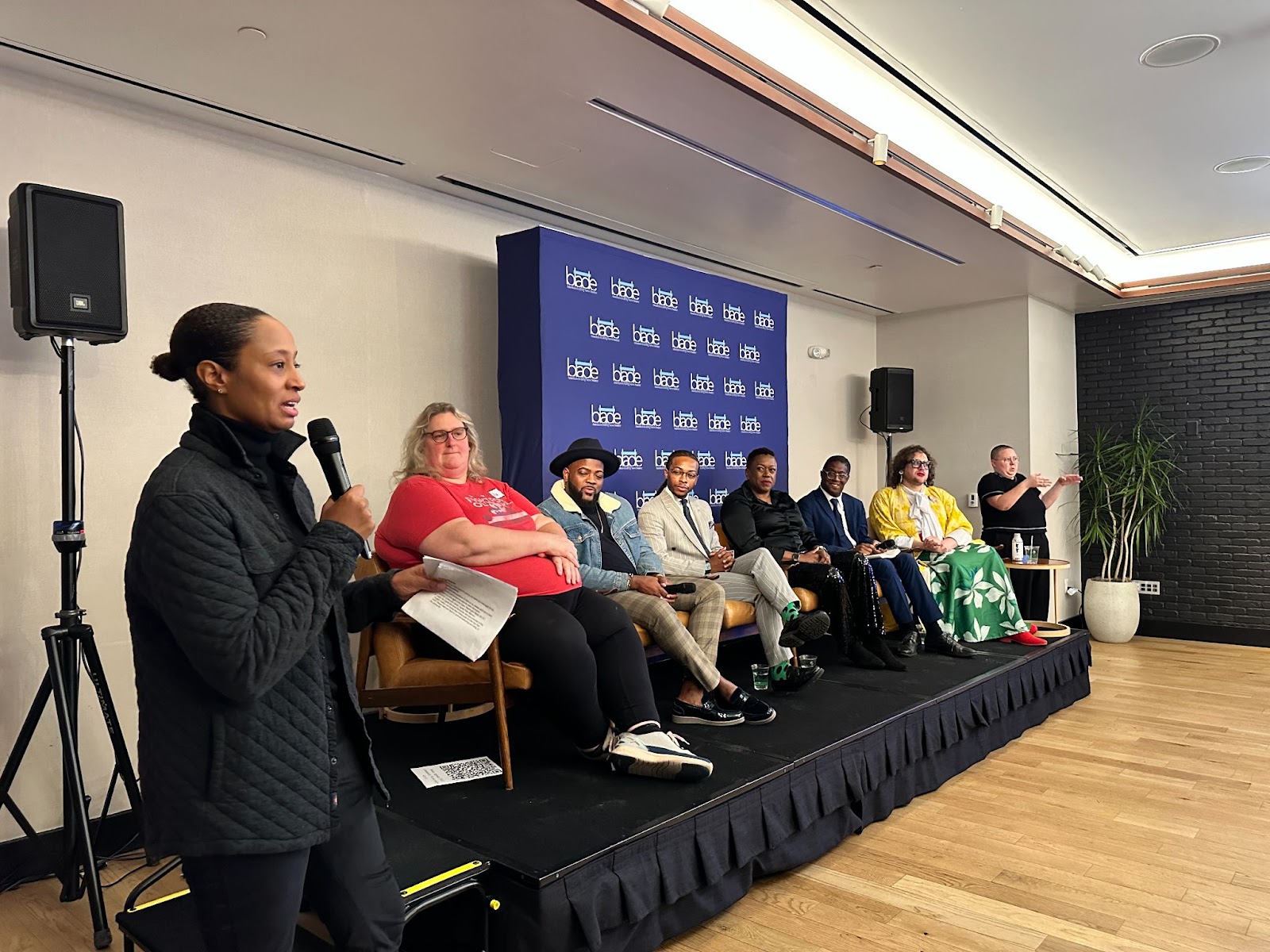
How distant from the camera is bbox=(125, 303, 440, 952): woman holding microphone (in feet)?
4.12

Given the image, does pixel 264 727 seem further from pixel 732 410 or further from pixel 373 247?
pixel 732 410

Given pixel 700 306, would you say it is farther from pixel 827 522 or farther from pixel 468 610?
pixel 468 610

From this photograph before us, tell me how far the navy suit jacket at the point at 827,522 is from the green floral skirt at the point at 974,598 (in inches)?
19.1

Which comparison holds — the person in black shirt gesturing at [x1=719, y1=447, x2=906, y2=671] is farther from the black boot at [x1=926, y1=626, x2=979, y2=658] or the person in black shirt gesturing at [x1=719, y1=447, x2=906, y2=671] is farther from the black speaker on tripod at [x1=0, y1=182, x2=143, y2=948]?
the black speaker on tripod at [x1=0, y1=182, x2=143, y2=948]

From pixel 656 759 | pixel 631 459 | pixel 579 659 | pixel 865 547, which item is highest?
pixel 631 459

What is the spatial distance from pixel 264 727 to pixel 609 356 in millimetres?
3545

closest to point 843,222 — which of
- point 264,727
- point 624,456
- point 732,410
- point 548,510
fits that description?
point 732,410

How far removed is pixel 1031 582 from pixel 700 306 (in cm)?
304

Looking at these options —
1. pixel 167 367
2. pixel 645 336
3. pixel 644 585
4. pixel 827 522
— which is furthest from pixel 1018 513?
pixel 167 367

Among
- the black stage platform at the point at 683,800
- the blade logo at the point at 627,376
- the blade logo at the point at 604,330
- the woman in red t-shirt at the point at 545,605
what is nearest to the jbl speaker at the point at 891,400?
the blade logo at the point at 627,376

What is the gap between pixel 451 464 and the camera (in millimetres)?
3184

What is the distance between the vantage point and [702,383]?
533 centimetres

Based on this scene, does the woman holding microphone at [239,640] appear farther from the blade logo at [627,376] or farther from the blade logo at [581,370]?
the blade logo at [627,376]

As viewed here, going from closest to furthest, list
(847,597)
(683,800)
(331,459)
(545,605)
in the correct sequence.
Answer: (331,459)
(683,800)
(545,605)
(847,597)
